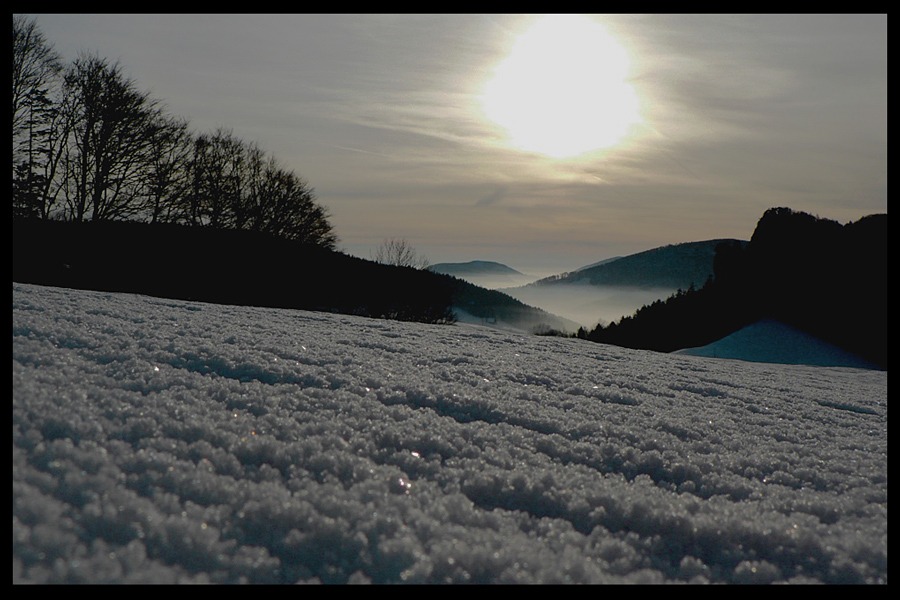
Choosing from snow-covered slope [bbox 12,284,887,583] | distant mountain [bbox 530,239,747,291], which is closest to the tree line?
snow-covered slope [bbox 12,284,887,583]

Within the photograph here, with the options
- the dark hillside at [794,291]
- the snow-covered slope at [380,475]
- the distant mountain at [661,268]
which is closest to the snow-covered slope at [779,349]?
the dark hillside at [794,291]

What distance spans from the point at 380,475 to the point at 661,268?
15640 centimetres

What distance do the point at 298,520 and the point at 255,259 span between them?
12810mm

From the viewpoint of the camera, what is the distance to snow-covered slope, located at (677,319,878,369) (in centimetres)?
2200

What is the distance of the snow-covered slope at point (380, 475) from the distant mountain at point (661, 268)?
122 meters

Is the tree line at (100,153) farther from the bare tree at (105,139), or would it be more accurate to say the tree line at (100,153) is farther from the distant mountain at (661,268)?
the distant mountain at (661,268)

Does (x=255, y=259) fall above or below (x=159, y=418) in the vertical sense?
above

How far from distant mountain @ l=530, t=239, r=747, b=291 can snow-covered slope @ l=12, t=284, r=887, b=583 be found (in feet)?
402

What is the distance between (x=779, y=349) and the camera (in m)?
22.7

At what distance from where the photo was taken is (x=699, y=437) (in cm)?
338

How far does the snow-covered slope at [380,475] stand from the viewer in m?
1.70
